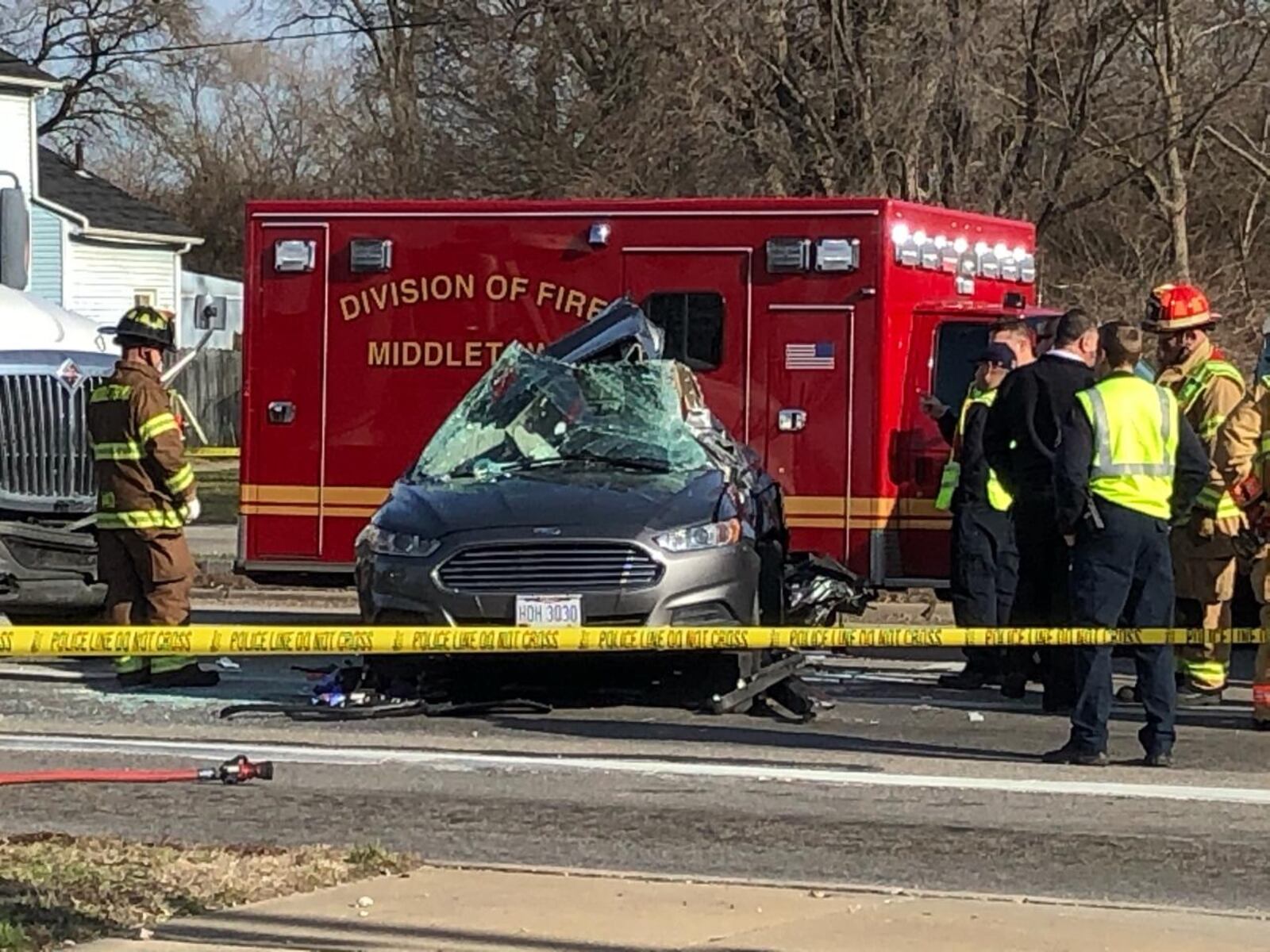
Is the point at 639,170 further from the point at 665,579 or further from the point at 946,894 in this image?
the point at 946,894

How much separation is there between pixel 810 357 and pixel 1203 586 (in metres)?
3.25

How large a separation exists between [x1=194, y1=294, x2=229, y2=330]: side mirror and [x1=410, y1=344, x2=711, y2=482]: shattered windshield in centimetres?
227

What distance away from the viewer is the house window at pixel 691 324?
14.0 m

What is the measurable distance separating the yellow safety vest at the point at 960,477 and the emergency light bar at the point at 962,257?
163 cm

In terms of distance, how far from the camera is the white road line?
860cm

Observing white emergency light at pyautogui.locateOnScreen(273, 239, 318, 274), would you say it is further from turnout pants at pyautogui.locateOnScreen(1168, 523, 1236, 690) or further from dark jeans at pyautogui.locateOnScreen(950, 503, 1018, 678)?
turnout pants at pyautogui.locateOnScreen(1168, 523, 1236, 690)

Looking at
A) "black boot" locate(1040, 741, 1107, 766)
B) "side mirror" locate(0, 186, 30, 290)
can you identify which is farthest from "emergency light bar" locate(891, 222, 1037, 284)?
"side mirror" locate(0, 186, 30, 290)

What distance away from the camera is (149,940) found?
20.0 ft

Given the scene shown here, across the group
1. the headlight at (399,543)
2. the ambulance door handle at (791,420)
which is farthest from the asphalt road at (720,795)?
the ambulance door handle at (791,420)

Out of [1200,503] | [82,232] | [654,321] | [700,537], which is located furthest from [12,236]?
[82,232]

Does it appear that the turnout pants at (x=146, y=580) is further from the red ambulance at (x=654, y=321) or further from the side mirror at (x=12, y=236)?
the red ambulance at (x=654, y=321)

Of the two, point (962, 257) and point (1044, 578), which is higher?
point (962, 257)

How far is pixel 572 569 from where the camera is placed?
1012cm

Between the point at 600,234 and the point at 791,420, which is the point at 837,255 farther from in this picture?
the point at 600,234
